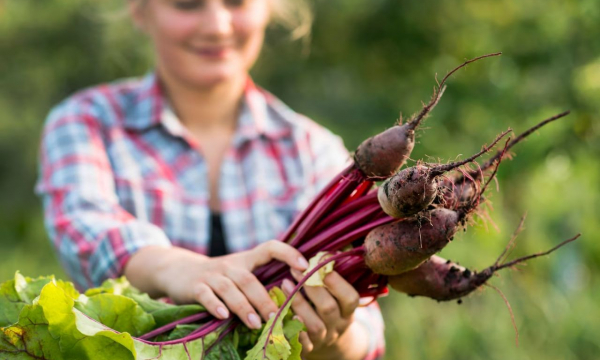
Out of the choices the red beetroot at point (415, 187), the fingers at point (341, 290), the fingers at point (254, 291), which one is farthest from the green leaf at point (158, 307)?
the red beetroot at point (415, 187)

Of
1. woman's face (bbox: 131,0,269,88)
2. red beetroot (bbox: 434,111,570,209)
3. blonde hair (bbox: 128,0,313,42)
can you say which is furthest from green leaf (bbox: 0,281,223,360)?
blonde hair (bbox: 128,0,313,42)

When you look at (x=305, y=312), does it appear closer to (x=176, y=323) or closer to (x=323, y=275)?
(x=323, y=275)

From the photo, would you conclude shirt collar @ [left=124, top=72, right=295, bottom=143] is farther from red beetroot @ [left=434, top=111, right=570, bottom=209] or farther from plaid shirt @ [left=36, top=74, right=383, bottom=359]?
red beetroot @ [left=434, top=111, right=570, bottom=209]

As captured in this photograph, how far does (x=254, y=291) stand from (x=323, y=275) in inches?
6.8

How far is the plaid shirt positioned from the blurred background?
1.79ft

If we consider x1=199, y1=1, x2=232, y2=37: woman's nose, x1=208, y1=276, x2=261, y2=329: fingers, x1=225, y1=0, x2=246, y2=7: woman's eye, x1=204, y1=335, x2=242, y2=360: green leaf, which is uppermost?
x1=225, y1=0, x2=246, y2=7: woman's eye

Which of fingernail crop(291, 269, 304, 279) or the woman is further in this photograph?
the woman

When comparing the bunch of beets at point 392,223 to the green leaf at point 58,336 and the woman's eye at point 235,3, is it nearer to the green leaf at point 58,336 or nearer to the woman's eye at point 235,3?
the green leaf at point 58,336

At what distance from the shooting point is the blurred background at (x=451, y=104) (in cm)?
330

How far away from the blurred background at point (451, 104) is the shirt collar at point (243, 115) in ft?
1.84

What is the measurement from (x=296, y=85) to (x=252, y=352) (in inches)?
199

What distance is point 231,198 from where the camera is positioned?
2.37 metres

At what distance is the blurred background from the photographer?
330cm

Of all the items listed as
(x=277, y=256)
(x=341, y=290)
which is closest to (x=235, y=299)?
(x=277, y=256)
